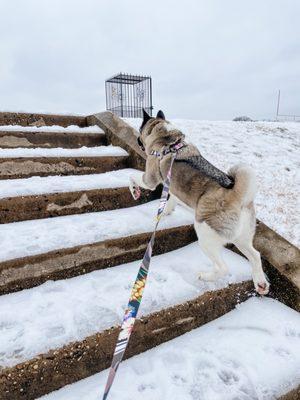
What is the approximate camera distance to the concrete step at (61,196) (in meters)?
2.84

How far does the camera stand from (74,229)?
273 cm

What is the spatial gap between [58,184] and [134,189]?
789mm

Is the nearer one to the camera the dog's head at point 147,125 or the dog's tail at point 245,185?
the dog's tail at point 245,185

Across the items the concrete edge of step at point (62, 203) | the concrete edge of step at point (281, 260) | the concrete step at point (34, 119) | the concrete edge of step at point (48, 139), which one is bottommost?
the concrete edge of step at point (281, 260)

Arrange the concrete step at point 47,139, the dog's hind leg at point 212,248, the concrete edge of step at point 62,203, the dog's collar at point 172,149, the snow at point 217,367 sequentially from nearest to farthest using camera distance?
the snow at point 217,367 → the dog's hind leg at point 212,248 → the concrete edge of step at point 62,203 → the dog's collar at point 172,149 → the concrete step at point 47,139

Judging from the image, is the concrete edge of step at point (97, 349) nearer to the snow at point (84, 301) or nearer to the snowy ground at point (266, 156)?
the snow at point (84, 301)

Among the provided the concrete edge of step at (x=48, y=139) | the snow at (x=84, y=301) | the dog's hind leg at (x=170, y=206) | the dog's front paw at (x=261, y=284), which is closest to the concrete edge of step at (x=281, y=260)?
the dog's front paw at (x=261, y=284)

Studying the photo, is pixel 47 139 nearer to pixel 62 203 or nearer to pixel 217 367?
pixel 62 203

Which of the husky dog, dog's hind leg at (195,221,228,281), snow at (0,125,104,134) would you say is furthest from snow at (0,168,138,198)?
dog's hind leg at (195,221,228,281)

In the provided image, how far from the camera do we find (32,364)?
5.41 feet

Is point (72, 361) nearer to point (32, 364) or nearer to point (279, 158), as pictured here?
point (32, 364)

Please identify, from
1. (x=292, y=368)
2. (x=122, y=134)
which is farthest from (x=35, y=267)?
(x=122, y=134)

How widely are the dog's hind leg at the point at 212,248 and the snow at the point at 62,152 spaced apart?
1.98m

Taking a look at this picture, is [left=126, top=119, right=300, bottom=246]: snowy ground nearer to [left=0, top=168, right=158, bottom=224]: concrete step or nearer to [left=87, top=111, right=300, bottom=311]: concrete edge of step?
[left=87, top=111, right=300, bottom=311]: concrete edge of step
